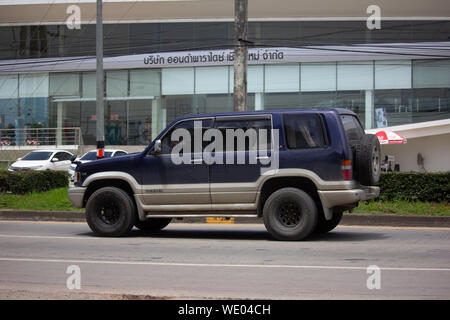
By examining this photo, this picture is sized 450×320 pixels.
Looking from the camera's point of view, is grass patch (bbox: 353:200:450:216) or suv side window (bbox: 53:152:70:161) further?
suv side window (bbox: 53:152:70:161)

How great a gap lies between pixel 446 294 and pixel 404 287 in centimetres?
50

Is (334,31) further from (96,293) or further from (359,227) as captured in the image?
(96,293)

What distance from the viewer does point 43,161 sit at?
26.7m

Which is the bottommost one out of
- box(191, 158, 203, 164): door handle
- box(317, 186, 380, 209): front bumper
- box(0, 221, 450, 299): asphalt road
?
box(0, 221, 450, 299): asphalt road

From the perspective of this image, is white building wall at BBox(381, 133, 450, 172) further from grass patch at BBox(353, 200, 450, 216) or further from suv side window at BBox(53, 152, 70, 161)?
grass patch at BBox(353, 200, 450, 216)

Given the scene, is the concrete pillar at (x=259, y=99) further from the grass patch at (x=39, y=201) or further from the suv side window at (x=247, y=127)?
the suv side window at (x=247, y=127)

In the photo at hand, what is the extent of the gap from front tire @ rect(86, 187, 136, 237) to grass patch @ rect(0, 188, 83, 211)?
4620 mm

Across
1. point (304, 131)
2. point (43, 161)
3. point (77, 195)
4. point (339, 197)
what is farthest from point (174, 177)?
point (43, 161)

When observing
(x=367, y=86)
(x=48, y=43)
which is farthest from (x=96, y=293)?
(x=48, y=43)

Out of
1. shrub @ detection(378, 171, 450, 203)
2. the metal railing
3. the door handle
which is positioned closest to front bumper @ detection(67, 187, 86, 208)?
the door handle

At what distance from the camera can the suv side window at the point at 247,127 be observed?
416 inches

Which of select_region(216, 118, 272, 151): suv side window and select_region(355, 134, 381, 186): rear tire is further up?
select_region(216, 118, 272, 151): suv side window

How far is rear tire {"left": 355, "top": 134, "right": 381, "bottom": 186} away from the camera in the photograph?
1024cm

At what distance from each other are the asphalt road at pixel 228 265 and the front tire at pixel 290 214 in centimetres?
24
